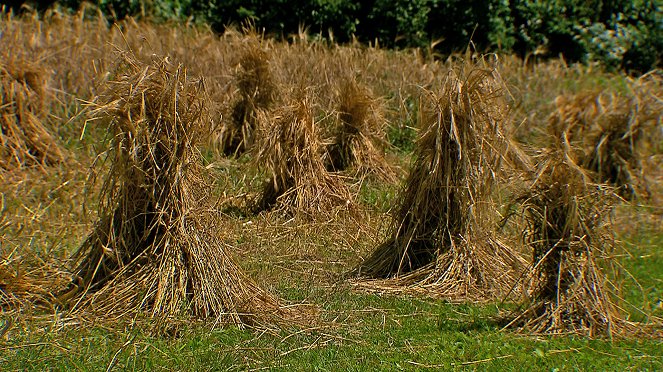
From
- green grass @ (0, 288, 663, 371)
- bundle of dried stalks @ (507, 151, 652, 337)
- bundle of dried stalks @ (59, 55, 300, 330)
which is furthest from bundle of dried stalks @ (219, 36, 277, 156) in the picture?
bundle of dried stalks @ (507, 151, 652, 337)

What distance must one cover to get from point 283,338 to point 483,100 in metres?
2.67

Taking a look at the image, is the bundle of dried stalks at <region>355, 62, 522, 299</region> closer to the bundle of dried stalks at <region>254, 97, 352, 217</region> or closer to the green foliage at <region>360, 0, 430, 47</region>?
the bundle of dried stalks at <region>254, 97, 352, 217</region>

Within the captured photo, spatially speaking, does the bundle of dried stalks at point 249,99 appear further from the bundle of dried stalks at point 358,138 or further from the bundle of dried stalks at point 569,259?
the bundle of dried stalks at point 569,259

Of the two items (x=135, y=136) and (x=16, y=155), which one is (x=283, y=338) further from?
(x=16, y=155)

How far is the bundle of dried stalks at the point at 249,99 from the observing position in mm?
10852

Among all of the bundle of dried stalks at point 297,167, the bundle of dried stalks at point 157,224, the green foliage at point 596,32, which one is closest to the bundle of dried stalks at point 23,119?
the bundle of dried stalks at point 297,167

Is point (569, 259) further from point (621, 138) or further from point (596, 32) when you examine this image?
point (596, 32)

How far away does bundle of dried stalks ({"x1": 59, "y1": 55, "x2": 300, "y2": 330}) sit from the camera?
6.01m

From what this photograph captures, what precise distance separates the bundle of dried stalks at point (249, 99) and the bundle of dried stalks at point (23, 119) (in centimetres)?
224

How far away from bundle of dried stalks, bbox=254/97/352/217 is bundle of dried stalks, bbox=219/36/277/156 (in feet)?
5.87

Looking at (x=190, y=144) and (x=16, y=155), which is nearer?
(x=190, y=144)

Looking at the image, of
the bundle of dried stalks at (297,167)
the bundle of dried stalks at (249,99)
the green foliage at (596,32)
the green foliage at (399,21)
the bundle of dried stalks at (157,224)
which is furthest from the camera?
the green foliage at (596,32)

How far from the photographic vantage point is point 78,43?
12.4 m

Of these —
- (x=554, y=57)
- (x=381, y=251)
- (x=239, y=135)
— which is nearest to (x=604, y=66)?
(x=554, y=57)
